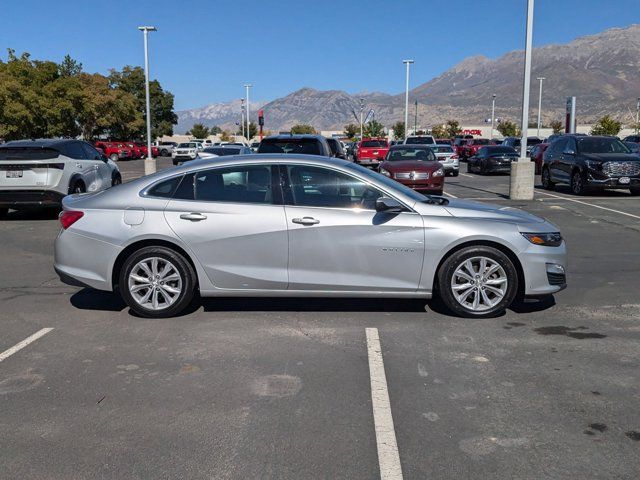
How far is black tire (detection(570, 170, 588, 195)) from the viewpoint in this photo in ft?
59.4

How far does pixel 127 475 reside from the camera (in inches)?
133

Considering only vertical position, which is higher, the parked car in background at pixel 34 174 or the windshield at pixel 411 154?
the windshield at pixel 411 154

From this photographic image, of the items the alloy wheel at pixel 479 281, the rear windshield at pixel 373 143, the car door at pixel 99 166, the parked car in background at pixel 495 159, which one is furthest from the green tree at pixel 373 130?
the alloy wheel at pixel 479 281

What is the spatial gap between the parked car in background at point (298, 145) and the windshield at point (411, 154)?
6.28 m

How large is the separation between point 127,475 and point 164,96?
89180mm

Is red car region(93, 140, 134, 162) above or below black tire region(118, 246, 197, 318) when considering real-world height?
above

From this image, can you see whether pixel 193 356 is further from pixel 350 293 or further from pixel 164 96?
pixel 164 96

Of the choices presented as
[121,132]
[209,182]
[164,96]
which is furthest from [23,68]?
[209,182]

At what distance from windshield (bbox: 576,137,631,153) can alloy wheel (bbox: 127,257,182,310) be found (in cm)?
1545

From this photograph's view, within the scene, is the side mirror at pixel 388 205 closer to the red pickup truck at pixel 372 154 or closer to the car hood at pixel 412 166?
the car hood at pixel 412 166

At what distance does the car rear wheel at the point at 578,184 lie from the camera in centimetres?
1812

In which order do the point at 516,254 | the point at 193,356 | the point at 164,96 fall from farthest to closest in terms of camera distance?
the point at 164,96 < the point at 516,254 < the point at 193,356

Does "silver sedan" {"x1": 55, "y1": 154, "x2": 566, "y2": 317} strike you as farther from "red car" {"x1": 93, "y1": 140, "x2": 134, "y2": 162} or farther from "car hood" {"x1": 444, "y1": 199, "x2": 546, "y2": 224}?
"red car" {"x1": 93, "y1": 140, "x2": 134, "y2": 162}

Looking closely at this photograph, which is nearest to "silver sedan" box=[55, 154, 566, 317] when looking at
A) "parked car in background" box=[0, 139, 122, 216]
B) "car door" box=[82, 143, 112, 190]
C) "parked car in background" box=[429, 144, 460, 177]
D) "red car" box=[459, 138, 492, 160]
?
"parked car in background" box=[0, 139, 122, 216]
